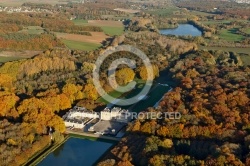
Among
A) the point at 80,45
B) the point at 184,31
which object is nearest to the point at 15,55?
the point at 80,45

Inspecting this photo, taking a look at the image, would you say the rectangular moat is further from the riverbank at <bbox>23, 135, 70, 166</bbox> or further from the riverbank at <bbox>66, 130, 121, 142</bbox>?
the riverbank at <bbox>23, 135, 70, 166</bbox>

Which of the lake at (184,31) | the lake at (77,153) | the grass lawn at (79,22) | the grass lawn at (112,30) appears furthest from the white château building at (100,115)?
the grass lawn at (79,22)

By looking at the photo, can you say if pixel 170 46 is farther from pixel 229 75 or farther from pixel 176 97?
pixel 176 97

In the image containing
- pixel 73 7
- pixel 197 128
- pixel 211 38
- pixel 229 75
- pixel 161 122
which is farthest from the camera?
pixel 73 7

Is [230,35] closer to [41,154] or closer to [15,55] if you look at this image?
[15,55]

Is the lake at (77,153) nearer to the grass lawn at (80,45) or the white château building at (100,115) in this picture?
the white château building at (100,115)

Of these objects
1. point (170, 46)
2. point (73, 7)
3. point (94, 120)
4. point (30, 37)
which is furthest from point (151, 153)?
point (73, 7)

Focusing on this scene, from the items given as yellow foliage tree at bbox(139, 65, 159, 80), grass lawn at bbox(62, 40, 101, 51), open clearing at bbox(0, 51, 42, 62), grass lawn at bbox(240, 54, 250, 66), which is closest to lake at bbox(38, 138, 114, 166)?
yellow foliage tree at bbox(139, 65, 159, 80)
